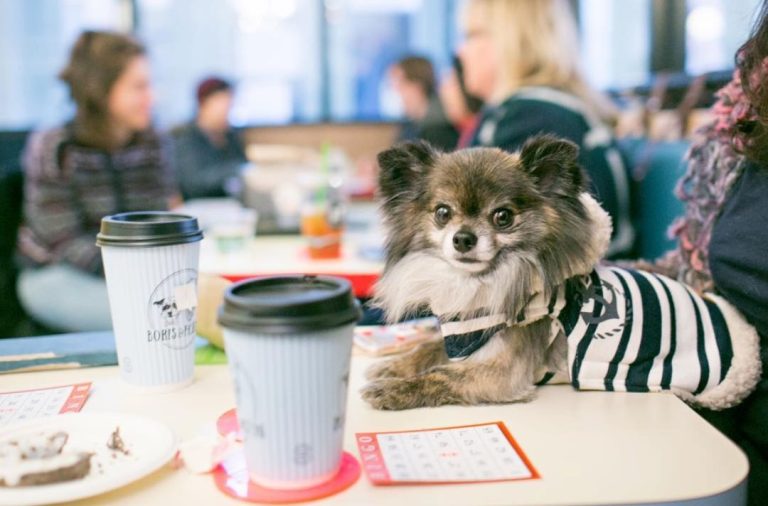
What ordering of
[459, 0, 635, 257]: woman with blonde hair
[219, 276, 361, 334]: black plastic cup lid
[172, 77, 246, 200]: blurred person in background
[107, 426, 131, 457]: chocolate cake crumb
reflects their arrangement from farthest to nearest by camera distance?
[172, 77, 246, 200]: blurred person in background < [459, 0, 635, 257]: woman with blonde hair < [107, 426, 131, 457]: chocolate cake crumb < [219, 276, 361, 334]: black plastic cup lid

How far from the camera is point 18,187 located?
3.36 meters

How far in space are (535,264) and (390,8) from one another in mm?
7012

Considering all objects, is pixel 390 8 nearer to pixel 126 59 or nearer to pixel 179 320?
pixel 126 59

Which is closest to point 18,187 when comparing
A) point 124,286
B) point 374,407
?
point 124,286

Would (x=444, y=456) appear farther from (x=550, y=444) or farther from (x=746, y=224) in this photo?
(x=746, y=224)

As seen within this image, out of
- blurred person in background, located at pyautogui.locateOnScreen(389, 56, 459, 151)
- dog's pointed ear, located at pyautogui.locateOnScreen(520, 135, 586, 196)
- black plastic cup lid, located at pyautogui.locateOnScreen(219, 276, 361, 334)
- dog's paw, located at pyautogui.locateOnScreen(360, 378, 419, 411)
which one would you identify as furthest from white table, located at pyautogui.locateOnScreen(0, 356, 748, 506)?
blurred person in background, located at pyautogui.locateOnScreen(389, 56, 459, 151)

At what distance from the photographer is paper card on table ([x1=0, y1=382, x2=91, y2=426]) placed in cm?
106

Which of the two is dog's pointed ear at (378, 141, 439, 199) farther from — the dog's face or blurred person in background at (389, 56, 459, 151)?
blurred person in background at (389, 56, 459, 151)

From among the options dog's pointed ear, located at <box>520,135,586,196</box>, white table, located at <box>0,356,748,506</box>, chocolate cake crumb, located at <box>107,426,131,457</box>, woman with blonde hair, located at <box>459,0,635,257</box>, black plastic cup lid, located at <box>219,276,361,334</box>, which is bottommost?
white table, located at <box>0,356,748,506</box>

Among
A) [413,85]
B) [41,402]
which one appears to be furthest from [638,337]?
[413,85]

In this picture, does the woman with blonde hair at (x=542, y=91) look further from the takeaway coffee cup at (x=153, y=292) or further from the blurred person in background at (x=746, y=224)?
the takeaway coffee cup at (x=153, y=292)

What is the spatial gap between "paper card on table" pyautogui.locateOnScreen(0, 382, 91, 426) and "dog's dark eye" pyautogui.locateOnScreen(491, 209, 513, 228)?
28.7 inches

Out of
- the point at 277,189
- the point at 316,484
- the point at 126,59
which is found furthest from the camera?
the point at 126,59

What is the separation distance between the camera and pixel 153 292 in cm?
109
